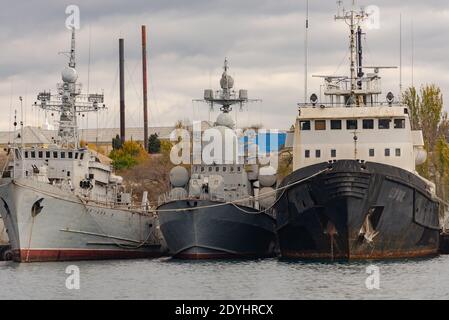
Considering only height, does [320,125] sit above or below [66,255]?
above

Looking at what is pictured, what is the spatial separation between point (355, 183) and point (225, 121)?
21205 millimetres

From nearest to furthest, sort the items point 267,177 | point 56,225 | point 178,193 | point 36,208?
point 36,208
point 56,225
point 178,193
point 267,177

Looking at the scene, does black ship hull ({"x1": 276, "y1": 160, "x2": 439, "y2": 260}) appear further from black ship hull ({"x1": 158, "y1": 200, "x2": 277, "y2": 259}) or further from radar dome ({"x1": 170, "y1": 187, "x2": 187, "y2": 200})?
radar dome ({"x1": 170, "y1": 187, "x2": 187, "y2": 200})

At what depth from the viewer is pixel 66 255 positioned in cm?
7519

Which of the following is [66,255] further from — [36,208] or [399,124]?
[399,124]

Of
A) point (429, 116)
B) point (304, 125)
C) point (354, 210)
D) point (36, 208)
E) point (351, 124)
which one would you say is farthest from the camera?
point (429, 116)

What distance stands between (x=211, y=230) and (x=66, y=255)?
8.33 meters

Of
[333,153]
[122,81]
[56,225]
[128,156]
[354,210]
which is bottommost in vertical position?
[56,225]

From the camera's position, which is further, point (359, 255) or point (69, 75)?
point (69, 75)

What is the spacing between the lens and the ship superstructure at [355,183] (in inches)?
2532

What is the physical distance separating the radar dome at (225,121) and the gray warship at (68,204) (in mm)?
7464
